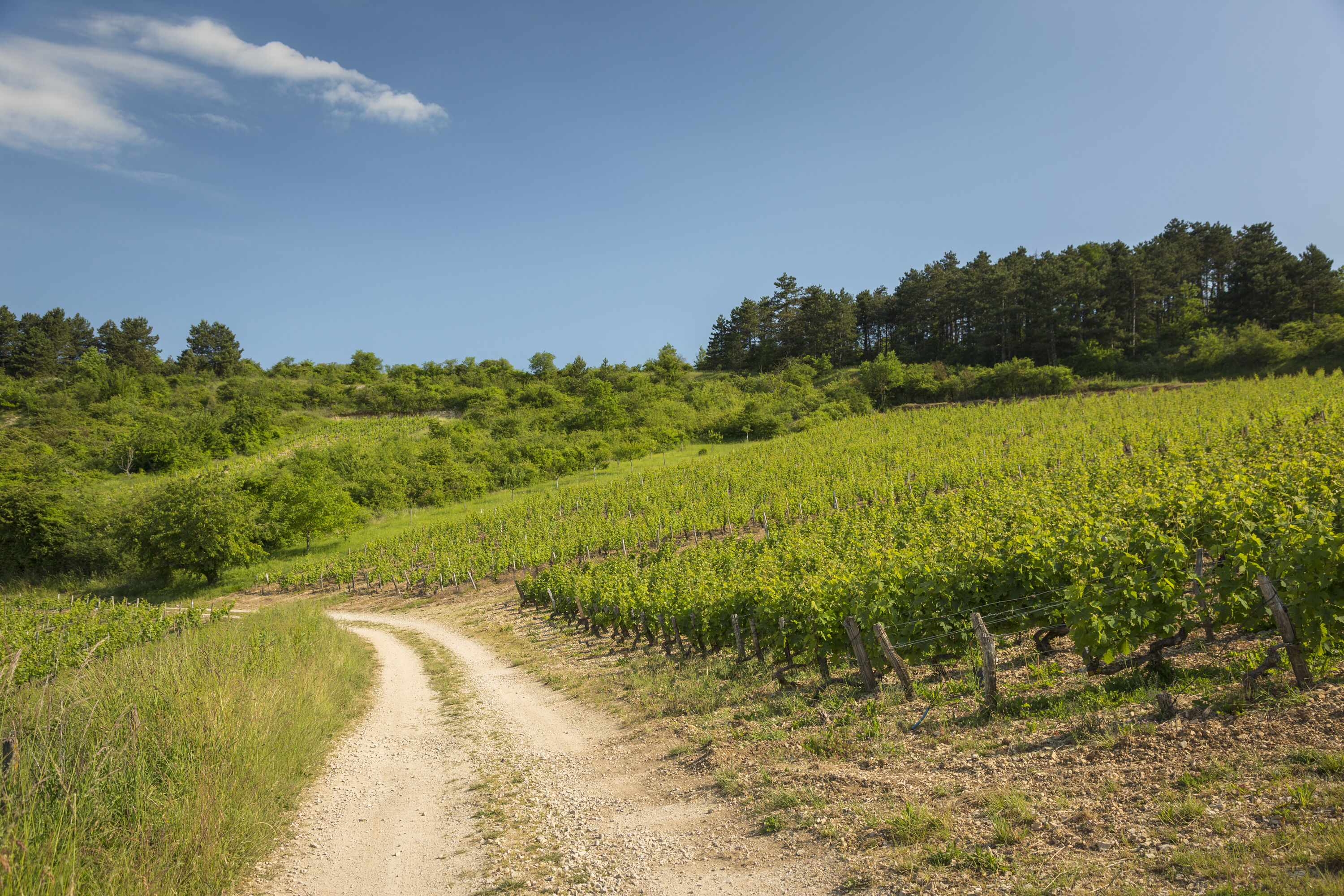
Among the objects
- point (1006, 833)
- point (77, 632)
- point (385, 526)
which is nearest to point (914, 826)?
point (1006, 833)

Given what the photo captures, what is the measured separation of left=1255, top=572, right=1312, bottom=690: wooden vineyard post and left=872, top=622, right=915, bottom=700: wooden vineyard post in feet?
10.7

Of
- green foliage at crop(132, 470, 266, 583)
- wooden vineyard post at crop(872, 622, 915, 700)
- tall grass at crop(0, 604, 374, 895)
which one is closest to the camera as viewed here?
tall grass at crop(0, 604, 374, 895)

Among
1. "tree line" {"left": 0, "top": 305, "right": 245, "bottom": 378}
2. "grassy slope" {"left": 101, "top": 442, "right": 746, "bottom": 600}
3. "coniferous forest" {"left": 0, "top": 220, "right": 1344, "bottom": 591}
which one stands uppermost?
"tree line" {"left": 0, "top": 305, "right": 245, "bottom": 378}

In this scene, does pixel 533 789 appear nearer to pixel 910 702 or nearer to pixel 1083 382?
pixel 910 702

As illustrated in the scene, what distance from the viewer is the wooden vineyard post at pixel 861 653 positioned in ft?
24.8

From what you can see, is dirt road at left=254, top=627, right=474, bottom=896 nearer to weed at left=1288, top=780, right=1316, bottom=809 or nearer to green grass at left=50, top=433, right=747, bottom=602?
weed at left=1288, top=780, right=1316, bottom=809

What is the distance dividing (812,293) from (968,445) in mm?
54440

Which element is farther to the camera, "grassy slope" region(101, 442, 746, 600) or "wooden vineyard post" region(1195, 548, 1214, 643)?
"grassy slope" region(101, 442, 746, 600)

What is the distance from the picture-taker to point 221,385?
253 ft

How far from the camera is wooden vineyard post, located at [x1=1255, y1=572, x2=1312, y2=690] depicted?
4637 mm

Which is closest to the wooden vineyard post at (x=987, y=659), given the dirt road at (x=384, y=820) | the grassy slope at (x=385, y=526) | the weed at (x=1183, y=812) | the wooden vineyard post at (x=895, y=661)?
the wooden vineyard post at (x=895, y=661)

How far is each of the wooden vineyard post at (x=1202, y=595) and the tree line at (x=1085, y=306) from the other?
163 feet

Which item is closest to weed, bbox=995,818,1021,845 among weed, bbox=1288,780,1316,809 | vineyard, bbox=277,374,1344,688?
weed, bbox=1288,780,1316,809

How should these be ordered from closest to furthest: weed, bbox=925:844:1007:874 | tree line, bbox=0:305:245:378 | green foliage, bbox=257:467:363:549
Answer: weed, bbox=925:844:1007:874 < green foliage, bbox=257:467:363:549 < tree line, bbox=0:305:245:378
